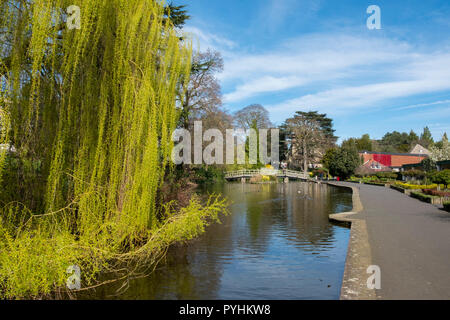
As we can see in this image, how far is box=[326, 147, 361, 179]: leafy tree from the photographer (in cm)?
5344

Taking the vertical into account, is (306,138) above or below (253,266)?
above

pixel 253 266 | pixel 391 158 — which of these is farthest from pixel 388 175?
pixel 253 266

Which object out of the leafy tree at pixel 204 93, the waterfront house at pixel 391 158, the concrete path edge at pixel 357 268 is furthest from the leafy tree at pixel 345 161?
the concrete path edge at pixel 357 268

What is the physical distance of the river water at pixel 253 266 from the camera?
6254mm

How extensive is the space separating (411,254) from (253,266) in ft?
11.0

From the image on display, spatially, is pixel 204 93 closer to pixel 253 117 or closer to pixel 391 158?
pixel 253 117

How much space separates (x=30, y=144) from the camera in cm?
662

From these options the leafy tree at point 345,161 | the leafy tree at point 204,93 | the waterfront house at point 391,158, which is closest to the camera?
the leafy tree at point 204,93

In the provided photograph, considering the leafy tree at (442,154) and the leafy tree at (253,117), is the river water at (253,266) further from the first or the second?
the leafy tree at (253,117)

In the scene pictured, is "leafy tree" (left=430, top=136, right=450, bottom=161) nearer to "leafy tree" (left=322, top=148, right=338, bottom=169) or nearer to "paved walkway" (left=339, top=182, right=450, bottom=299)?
"leafy tree" (left=322, top=148, right=338, bottom=169)

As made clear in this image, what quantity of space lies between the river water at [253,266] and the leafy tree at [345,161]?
43.2 m

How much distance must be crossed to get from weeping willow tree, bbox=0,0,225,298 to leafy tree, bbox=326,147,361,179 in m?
49.4

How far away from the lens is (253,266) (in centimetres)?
783
